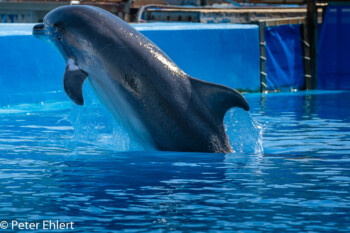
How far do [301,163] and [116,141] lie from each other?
2361 millimetres

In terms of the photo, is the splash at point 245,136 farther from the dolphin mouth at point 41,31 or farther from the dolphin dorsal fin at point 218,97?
the dolphin mouth at point 41,31

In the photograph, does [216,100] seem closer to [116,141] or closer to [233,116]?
[116,141]

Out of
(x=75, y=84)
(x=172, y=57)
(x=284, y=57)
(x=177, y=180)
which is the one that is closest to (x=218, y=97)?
(x=177, y=180)

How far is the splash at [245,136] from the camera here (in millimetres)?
9367

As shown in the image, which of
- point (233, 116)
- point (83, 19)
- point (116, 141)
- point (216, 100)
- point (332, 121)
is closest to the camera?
point (216, 100)

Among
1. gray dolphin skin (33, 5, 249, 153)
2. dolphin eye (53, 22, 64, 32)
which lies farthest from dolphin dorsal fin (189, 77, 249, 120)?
dolphin eye (53, 22, 64, 32)

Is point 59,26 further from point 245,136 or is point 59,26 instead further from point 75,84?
point 245,136

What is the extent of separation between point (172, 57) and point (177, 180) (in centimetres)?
1034

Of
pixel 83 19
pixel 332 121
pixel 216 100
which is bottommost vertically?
pixel 332 121

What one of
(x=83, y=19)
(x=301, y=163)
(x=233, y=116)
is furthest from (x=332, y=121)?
(x=83, y=19)

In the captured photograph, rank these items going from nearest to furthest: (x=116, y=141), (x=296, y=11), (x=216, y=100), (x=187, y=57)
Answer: (x=216, y=100), (x=116, y=141), (x=187, y=57), (x=296, y=11)

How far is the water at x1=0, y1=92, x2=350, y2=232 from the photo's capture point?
5.71m

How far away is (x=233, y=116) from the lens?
36.6 feet

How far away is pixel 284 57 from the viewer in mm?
19781
